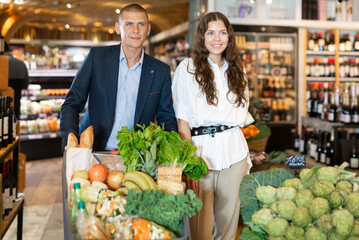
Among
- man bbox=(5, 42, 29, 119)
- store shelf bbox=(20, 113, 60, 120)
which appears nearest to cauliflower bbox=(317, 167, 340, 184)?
man bbox=(5, 42, 29, 119)

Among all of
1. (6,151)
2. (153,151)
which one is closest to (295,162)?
(153,151)

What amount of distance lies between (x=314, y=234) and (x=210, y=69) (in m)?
1.35

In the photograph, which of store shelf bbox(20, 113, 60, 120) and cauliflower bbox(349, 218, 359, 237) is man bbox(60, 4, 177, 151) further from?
store shelf bbox(20, 113, 60, 120)

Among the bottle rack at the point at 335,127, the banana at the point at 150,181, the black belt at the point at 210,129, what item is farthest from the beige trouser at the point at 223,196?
the bottle rack at the point at 335,127

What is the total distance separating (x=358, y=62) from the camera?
8.44 meters

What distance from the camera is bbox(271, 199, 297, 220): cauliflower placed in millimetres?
1607

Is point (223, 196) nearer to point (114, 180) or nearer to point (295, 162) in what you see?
point (295, 162)

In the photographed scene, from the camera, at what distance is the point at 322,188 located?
1.64 m

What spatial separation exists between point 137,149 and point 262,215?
0.62 metres

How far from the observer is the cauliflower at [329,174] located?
5.71ft

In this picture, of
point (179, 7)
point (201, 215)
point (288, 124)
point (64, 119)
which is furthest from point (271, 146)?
point (64, 119)

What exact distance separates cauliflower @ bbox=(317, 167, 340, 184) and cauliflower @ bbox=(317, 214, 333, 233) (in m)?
0.24

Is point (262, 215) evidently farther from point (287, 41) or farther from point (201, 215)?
point (287, 41)

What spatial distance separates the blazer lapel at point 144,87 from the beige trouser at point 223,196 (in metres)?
0.56
